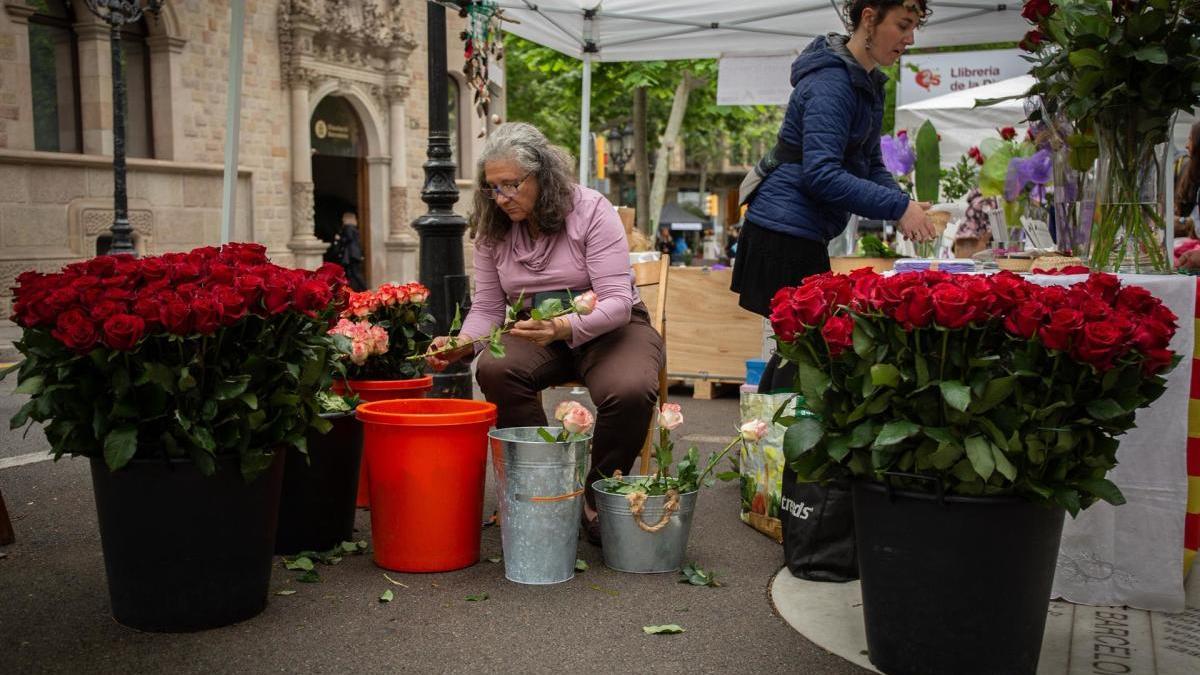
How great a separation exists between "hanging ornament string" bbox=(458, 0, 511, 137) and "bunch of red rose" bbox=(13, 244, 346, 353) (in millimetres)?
3371

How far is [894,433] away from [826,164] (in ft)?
5.18

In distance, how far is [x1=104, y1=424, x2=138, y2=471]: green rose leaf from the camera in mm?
2594

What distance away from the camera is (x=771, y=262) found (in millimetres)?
3910

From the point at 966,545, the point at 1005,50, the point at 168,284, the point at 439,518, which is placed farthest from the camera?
the point at 1005,50

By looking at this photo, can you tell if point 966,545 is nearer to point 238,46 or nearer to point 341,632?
point 341,632

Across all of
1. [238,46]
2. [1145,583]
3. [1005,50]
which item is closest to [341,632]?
[1145,583]

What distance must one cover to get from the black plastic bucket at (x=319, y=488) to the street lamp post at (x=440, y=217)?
2204 mm

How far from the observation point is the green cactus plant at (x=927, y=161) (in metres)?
4.95

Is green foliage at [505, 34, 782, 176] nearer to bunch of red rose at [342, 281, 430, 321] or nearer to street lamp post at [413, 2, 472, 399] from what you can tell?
street lamp post at [413, 2, 472, 399]

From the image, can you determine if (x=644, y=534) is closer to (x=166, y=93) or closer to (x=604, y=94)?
(x=166, y=93)

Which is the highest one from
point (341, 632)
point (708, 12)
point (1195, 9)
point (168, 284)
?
point (708, 12)

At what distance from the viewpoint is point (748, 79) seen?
905 centimetres

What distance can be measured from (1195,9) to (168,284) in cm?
279

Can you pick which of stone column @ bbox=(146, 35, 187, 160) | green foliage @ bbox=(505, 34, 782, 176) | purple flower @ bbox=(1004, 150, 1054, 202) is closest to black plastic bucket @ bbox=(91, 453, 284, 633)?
purple flower @ bbox=(1004, 150, 1054, 202)
